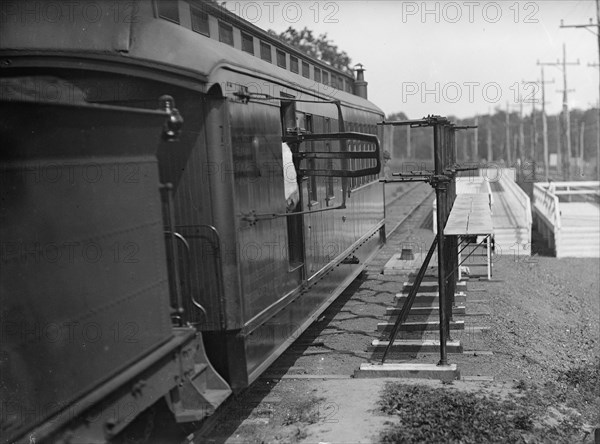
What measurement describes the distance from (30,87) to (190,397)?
2242 millimetres

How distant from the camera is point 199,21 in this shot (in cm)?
560

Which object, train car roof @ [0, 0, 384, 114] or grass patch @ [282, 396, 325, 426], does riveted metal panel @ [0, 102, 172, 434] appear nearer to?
train car roof @ [0, 0, 384, 114]

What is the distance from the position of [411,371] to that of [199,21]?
4.02 m

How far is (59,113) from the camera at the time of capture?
3518mm

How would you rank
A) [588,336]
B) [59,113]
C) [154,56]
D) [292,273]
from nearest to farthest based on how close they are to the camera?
[59,113] → [154,56] → [292,273] → [588,336]

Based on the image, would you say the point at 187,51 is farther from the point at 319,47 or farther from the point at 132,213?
the point at 319,47

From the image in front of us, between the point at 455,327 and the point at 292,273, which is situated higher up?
the point at 292,273

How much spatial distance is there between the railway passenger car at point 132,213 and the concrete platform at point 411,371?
127 cm

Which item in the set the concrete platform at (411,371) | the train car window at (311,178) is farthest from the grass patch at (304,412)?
the train car window at (311,178)

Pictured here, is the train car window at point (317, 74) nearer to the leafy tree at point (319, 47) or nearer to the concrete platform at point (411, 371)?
the concrete platform at point (411, 371)

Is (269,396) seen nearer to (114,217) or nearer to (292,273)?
(292,273)

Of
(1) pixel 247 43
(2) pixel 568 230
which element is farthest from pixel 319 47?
(1) pixel 247 43

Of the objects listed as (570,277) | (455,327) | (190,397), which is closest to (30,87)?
(190,397)

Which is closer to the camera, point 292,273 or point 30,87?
point 30,87
